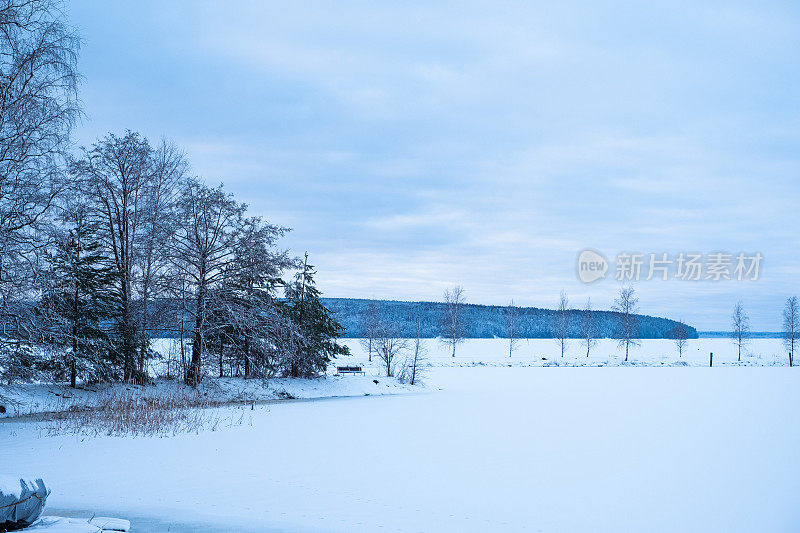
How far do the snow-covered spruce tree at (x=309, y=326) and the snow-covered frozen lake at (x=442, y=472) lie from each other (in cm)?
1272

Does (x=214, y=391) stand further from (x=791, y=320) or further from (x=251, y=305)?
(x=791, y=320)

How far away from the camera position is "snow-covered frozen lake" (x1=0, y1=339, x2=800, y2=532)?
9.66 meters

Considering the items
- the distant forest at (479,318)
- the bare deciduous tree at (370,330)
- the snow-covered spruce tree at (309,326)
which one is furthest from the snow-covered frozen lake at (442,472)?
the distant forest at (479,318)

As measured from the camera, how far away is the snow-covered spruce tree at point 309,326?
37.0 metres

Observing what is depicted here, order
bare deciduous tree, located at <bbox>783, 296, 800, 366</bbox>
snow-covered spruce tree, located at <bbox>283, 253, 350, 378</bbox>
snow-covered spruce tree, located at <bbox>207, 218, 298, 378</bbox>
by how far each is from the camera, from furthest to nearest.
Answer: bare deciduous tree, located at <bbox>783, 296, 800, 366</bbox>, snow-covered spruce tree, located at <bbox>283, 253, 350, 378</bbox>, snow-covered spruce tree, located at <bbox>207, 218, 298, 378</bbox>

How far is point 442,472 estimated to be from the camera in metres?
13.1

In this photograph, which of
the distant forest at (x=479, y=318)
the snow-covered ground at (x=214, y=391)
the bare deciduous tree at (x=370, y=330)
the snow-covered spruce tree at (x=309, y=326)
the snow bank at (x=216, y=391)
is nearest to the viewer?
the snow-covered ground at (x=214, y=391)

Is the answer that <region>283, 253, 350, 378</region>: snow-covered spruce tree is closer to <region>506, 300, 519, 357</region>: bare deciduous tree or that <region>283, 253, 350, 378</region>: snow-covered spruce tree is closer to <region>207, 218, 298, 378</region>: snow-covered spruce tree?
<region>207, 218, 298, 378</region>: snow-covered spruce tree

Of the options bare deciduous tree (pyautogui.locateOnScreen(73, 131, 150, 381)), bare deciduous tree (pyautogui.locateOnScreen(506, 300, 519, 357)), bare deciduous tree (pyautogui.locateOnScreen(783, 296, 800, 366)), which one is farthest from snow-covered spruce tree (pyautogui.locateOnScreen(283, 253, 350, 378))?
bare deciduous tree (pyautogui.locateOnScreen(783, 296, 800, 366))

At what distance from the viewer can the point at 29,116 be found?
52.2 ft

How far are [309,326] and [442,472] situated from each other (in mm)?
26091

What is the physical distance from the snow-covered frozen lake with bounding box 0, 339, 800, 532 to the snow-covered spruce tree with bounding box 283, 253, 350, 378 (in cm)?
1272

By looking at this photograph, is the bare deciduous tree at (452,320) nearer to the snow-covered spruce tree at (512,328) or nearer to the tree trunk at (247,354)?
the snow-covered spruce tree at (512,328)

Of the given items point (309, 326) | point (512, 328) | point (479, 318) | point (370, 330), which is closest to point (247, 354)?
point (309, 326)
